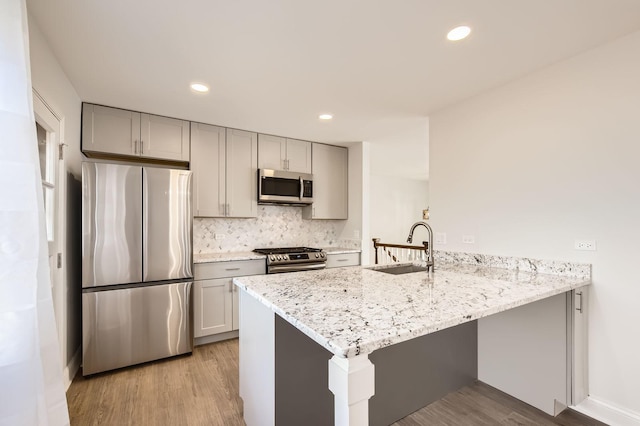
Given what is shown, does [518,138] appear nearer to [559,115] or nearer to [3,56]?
[559,115]

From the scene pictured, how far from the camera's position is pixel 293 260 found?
3.45 m

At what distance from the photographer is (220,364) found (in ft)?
8.80

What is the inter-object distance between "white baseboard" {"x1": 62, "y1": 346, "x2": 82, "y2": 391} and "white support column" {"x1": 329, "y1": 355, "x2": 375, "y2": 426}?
236 cm

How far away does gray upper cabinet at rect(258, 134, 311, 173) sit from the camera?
3.70 m

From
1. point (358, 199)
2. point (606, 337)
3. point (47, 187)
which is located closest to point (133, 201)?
point (47, 187)

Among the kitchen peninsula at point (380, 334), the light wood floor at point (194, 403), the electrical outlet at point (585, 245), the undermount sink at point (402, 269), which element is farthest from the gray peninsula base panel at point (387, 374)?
the electrical outlet at point (585, 245)

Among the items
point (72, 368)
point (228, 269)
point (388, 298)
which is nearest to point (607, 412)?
point (388, 298)

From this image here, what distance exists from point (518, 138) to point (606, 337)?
1.42 m

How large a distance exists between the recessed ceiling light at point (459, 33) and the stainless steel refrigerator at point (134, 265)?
7.90ft

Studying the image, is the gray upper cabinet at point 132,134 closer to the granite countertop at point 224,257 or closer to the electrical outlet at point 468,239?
the granite countertop at point 224,257

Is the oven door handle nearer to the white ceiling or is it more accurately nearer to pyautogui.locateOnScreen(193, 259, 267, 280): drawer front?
pyautogui.locateOnScreen(193, 259, 267, 280): drawer front

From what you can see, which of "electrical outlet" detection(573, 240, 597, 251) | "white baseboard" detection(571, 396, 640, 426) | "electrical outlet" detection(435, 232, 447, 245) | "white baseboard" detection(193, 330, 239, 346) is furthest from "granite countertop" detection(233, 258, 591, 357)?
"white baseboard" detection(193, 330, 239, 346)

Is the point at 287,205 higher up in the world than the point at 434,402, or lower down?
higher up

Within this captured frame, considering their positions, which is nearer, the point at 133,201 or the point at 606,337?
the point at 606,337
